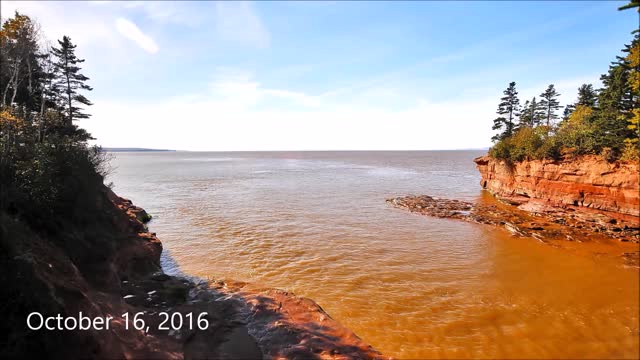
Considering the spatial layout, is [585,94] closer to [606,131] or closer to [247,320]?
[606,131]

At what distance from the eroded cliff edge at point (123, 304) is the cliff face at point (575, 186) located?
24298 mm

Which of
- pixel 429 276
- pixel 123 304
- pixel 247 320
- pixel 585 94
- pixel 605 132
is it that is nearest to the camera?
pixel 123 304

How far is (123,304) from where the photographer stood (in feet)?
29.0

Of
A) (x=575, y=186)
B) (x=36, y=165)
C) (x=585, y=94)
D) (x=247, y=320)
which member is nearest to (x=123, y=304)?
(x=247, y=320)

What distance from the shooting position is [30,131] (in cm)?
1781

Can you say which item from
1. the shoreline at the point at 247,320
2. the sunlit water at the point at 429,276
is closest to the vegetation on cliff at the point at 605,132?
the sunlit water at the point at 429,276

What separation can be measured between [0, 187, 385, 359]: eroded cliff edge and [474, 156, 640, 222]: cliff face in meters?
24.3

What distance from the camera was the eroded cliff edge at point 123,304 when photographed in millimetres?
5820

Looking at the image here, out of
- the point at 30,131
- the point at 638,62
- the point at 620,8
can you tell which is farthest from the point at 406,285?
the point at 30,131

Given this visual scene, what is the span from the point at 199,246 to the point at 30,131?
12.5m

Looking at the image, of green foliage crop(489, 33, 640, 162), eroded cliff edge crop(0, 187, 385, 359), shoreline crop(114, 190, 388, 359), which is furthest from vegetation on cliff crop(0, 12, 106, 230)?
green foliage crop(489, 33, 640, 162)

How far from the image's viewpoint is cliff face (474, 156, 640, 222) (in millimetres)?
20922

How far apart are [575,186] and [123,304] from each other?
105ft

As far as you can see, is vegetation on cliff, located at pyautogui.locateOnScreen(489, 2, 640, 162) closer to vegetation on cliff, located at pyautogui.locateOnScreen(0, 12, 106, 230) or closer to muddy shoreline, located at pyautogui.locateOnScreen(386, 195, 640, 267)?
muddy shoreline, located at pyautogui.locateOnScreen(386, 195, 640, 267)
